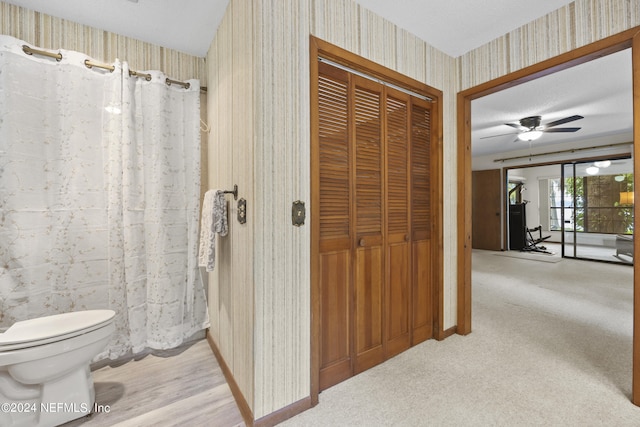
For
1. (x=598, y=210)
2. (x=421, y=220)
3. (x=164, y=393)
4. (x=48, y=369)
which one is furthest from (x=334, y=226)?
(x=598, y=210)

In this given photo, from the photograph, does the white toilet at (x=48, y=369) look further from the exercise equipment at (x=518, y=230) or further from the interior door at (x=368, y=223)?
the exercise equipment at (x=518, y=230)

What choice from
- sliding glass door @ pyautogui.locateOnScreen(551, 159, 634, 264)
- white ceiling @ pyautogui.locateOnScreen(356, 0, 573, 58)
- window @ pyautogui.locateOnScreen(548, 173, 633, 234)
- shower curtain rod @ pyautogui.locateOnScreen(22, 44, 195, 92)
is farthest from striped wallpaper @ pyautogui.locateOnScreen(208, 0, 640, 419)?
window @ pyautogui.locateOnScreen(548, 173, 633, 234)

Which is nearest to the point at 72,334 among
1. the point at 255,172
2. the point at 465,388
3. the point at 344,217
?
the point at 255,172

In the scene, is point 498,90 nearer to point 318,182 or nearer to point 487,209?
point 318,182

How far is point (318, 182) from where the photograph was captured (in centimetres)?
154

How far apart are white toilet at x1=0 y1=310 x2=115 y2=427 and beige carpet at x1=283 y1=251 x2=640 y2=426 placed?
1.17 meters

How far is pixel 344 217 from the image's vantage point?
5.64 feet

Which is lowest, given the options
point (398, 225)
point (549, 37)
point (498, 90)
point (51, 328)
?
point (51, 328)

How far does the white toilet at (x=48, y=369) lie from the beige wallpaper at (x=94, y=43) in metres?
1.84

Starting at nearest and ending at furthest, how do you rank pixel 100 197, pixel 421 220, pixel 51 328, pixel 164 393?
pixel 51 328 < pixel 164 393 < pixel 100 197 < pixel 421 220

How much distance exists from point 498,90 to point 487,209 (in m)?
5.61

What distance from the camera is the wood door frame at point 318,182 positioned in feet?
5.00

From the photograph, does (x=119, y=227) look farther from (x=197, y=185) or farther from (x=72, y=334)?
(x=72, y=334)

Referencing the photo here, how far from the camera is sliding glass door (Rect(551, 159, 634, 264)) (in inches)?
208
